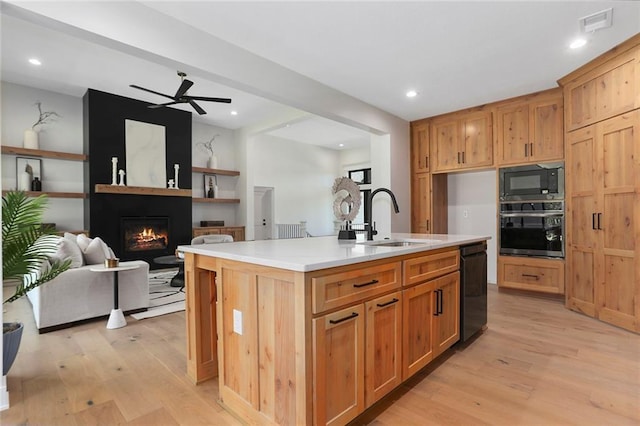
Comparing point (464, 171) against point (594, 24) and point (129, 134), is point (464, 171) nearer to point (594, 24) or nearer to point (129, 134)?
point (594, 24)

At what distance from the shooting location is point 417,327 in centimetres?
209

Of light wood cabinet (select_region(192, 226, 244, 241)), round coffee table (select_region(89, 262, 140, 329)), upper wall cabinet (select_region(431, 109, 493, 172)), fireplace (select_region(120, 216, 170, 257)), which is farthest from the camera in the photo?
light wood cabinet (select_region(192, 226, 244, 241))

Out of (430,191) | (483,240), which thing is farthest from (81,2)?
(430,191)

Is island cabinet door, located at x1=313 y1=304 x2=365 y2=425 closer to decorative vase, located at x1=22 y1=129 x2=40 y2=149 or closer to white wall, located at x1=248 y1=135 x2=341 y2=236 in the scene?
decorative vase, located at x1=22 y1=129 x2=40 y2=149

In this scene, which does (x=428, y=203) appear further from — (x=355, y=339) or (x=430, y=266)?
(x=355, y=339)

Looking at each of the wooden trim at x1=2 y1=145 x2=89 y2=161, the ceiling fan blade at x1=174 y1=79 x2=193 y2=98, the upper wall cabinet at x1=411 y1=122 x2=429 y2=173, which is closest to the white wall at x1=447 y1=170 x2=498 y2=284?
the upper wall cabinet at x1=411 y1=122 x2=429 y2=173

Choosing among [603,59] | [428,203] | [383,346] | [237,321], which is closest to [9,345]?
[237,321]

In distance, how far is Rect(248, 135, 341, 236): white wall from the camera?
830 cm

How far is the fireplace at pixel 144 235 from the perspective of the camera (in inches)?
223

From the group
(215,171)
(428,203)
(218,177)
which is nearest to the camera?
(428,203)

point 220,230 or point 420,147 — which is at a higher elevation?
point 420,147

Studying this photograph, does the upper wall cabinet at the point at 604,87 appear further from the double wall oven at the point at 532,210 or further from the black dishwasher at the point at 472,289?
the black dishwasher at the point at 472,289

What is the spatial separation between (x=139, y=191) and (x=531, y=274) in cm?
636

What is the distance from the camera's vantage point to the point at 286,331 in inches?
57.3
